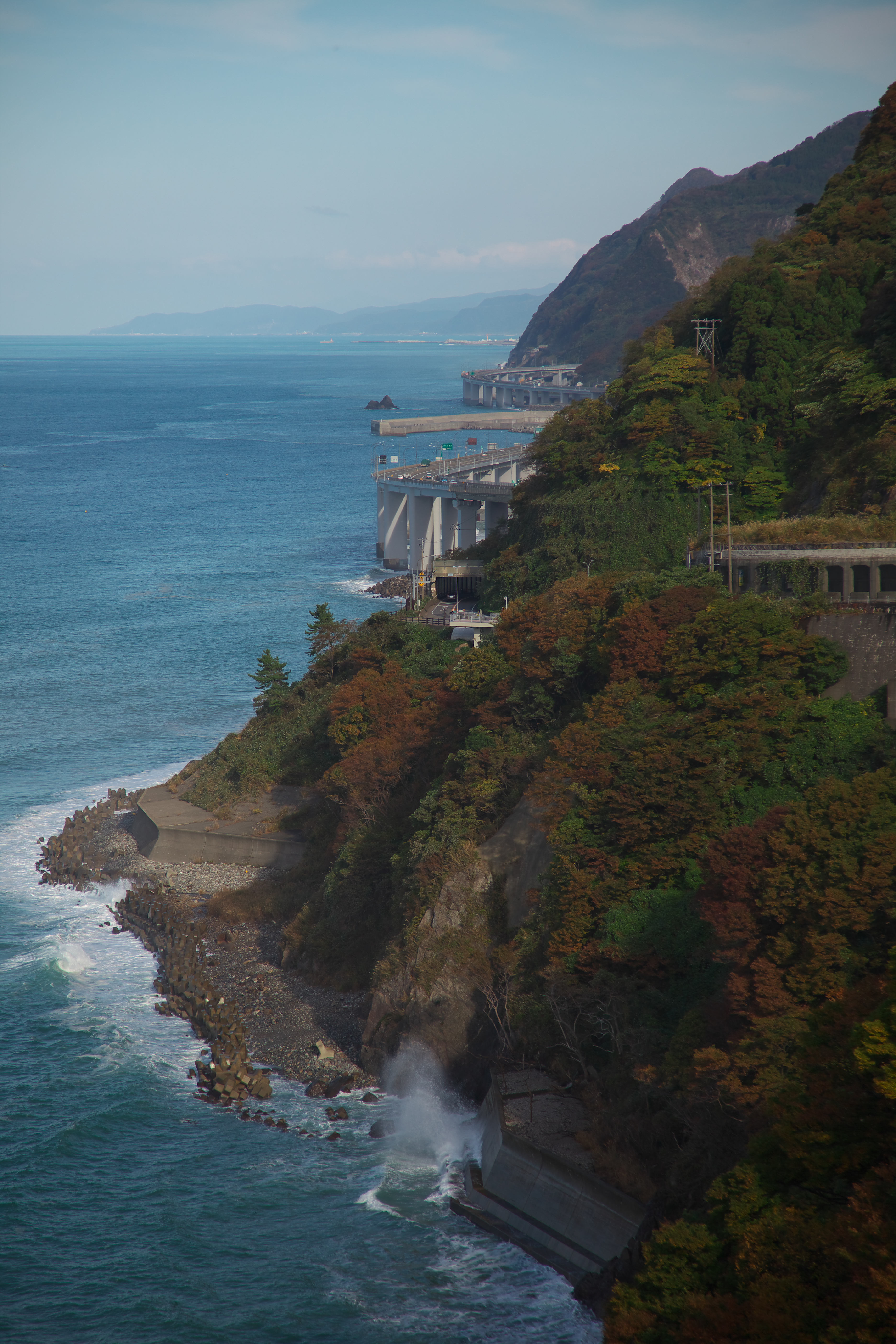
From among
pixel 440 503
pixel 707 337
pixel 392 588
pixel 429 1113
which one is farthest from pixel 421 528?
pixel 429 1113

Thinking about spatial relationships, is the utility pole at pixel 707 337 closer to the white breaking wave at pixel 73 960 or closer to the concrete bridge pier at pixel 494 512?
the concrete bridge pier at pixel 494 512

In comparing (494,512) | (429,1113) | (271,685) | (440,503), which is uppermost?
(440,503)

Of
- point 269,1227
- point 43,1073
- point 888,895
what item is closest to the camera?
point 888,895

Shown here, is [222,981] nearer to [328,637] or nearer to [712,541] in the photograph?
[712,541]

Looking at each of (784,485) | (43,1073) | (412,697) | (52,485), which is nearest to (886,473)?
(784,485)

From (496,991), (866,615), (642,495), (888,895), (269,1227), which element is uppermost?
(642,495)

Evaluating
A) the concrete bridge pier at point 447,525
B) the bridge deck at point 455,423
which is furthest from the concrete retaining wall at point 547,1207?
the bridge deck at point 455,423

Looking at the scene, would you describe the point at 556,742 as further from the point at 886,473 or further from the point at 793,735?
the point at 886,473
